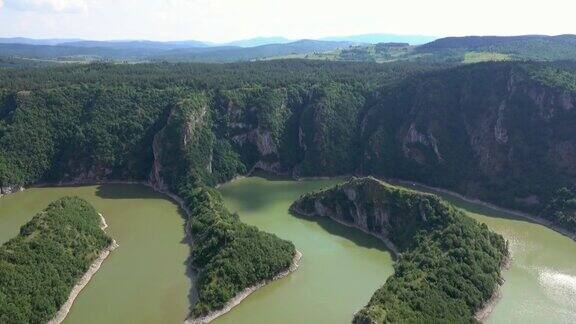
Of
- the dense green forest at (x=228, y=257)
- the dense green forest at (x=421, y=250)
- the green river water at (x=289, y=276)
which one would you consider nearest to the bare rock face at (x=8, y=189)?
the green river water at (x=289, y=276)

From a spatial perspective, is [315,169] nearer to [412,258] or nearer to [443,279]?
[412,258]

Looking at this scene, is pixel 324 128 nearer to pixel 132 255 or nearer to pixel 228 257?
pixel 132 255

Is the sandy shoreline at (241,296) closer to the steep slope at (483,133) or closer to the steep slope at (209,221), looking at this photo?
the steep slope at (209,221)

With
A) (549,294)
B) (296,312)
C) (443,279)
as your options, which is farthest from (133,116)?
(549,294)

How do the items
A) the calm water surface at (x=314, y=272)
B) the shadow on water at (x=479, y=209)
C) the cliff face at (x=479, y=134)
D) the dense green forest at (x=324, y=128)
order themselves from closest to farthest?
the calm water surface at (x=314, y=272)
the shadow on water at (x=479, y=209)
the cliff face at (x=479, y=134)
the dense green forest at (x=324, y=128)

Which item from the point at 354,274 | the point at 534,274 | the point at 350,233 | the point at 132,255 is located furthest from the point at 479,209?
the point at 132,255

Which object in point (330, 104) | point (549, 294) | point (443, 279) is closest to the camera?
point (443, 279)

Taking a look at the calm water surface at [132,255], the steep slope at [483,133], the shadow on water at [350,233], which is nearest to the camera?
the calm water surface at [132,255]
